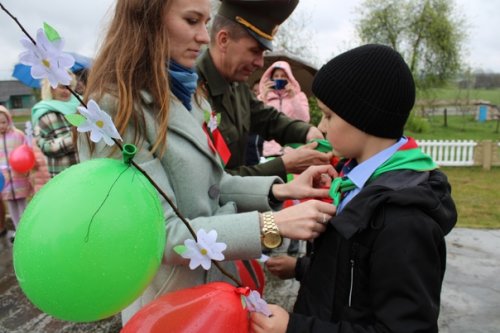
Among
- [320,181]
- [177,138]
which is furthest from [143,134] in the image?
[320,181]

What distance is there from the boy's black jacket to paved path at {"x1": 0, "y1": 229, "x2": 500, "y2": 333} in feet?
7.47

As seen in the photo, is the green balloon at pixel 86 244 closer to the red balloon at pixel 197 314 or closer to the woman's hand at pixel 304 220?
the red balloon at pixel 197 314

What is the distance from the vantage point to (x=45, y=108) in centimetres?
414

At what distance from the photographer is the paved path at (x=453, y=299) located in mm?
3246

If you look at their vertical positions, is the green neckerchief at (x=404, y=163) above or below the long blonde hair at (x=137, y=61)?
below

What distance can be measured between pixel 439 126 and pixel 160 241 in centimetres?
2677

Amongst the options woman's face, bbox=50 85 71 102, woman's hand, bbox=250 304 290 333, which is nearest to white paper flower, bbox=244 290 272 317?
woman's hand, bbox=250 304 290 333

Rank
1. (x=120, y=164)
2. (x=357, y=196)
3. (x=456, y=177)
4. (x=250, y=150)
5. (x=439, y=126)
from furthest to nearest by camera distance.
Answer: (x=439, y=126), (x=456, y=177), (x=250, y=150), (x=357, y=196), (x=120, y=164)

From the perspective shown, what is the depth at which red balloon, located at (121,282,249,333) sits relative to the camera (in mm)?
1064

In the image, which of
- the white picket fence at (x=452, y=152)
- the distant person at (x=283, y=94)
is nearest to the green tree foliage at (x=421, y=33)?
the white picket fence at (x=452, y=152)

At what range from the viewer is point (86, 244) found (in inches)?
34.3

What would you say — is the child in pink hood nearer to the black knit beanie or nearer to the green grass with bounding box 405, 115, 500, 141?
the black knit beanie

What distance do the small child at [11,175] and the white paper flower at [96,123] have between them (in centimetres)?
526

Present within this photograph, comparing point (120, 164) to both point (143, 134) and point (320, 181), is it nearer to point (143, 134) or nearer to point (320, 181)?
point (143, 134)
